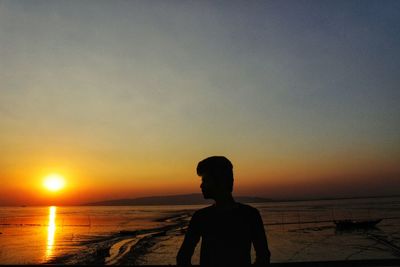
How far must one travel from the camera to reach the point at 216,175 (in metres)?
2.40

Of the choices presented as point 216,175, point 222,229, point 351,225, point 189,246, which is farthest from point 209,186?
point 351,225

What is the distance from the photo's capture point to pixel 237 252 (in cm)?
236

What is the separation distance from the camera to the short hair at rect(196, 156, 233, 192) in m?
2.39

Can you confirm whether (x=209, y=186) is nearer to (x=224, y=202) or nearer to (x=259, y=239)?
(x=224, y=202)

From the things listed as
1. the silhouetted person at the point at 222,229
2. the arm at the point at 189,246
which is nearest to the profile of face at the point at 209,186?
the silhouetted person at the point at 222,229

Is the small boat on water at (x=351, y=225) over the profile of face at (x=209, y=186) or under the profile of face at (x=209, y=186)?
under

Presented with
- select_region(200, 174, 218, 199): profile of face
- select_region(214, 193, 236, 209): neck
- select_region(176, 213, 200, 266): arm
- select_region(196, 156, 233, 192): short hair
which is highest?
select_region(196, 156, 233, 192): short hair

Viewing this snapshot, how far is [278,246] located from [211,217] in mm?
47157

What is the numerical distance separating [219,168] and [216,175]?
52 millimetres

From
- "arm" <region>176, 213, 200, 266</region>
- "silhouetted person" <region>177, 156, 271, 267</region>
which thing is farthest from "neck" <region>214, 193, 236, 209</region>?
"arm" <region>176, 213, 200, 266</region>

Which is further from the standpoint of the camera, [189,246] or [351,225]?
[351,225]

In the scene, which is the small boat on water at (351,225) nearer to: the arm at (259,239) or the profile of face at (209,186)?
the arm at (259,239)

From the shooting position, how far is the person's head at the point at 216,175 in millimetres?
2398

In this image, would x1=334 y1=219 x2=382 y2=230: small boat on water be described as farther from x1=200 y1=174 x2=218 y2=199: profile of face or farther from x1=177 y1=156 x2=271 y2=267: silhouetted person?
x1=200 y1=174 x2=218 y2=199: profile of face
